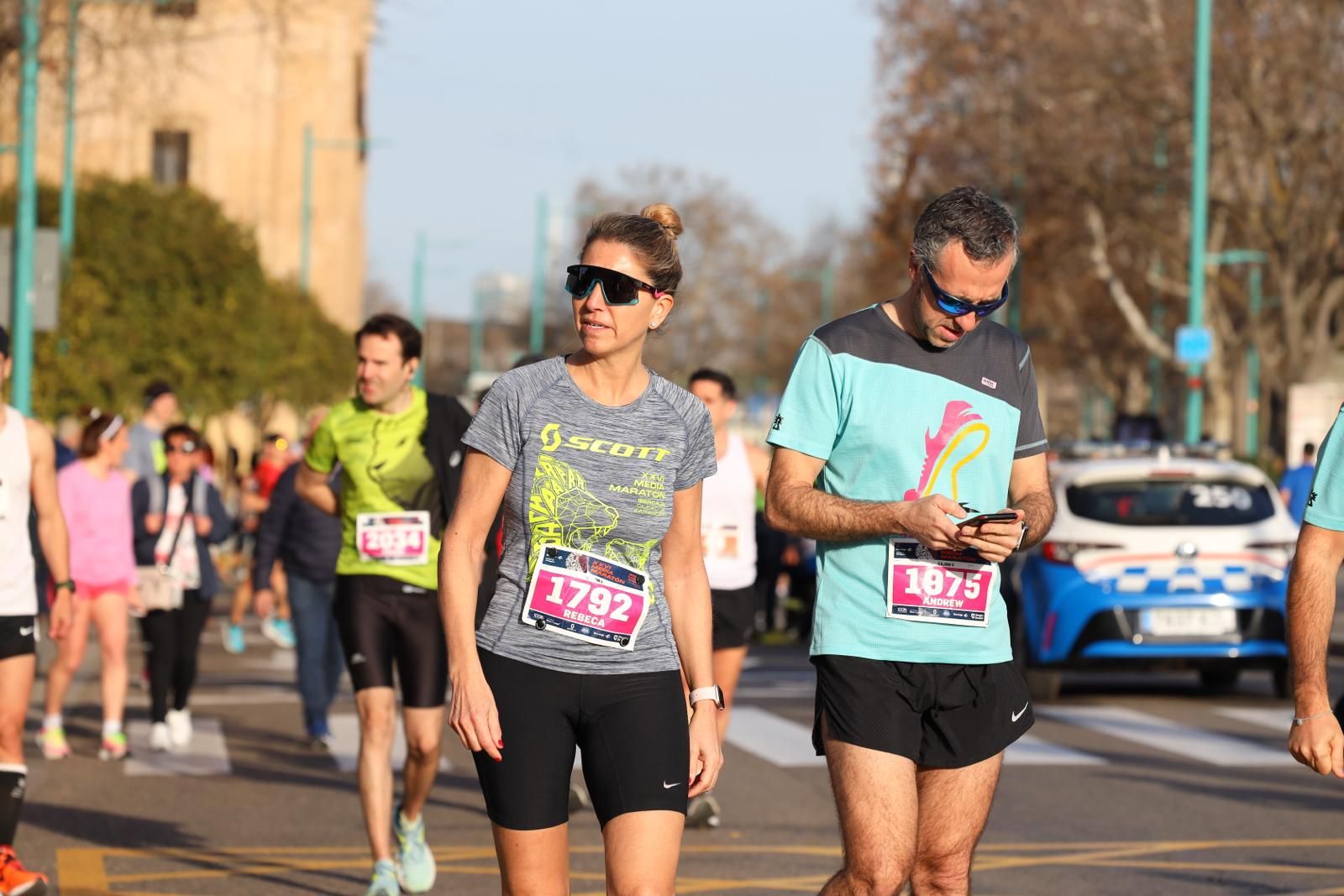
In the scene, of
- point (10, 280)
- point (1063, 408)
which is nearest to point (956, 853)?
point (10, 280)

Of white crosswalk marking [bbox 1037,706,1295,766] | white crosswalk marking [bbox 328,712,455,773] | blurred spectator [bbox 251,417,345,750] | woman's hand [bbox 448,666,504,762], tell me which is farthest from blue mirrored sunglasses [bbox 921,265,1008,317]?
blurred spectator [bbox 251,417,345,750]

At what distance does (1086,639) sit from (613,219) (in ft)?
31.8

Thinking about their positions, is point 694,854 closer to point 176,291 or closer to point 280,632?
point 280,632

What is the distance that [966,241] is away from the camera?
5.24 m

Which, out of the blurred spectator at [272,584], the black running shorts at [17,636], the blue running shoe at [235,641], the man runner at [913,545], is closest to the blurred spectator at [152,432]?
the blurred spectator at [272,584]

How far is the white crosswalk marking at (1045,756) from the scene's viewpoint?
473 inches

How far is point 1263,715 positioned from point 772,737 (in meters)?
3.34

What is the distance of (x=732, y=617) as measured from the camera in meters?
10.1

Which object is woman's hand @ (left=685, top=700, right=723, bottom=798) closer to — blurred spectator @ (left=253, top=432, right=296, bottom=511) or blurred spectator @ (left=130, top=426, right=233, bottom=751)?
blurred spectator @ (left=130, top=426, right=233, bottom=751)

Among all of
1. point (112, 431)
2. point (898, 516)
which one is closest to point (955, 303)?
point (898, 516)

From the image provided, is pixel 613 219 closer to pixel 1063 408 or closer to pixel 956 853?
pixel 956 853

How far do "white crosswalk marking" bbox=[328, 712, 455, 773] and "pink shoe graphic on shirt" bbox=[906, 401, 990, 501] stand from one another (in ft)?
20.0

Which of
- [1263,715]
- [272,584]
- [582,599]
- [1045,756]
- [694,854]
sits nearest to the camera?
[582,599]

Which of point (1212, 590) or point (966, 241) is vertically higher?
point (966, 241)
